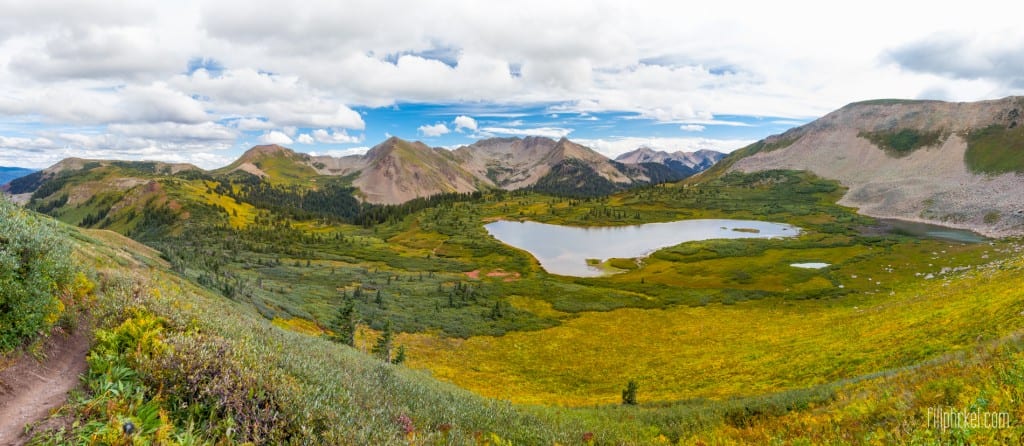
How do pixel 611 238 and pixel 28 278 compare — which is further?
pixel 611 238

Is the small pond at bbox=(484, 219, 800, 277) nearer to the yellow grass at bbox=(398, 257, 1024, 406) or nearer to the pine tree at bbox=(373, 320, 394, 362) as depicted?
the yellow grass at bbox=(398, 257, 1024, 406)

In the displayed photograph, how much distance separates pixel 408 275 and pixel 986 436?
108m

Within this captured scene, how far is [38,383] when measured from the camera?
745 cm

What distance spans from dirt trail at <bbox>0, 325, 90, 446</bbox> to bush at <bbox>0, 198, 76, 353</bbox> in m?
0.49

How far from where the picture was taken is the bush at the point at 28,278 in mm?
8016

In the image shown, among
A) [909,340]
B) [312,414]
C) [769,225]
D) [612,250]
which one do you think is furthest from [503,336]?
[769,225]

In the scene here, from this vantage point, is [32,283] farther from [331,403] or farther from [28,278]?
[331,403]

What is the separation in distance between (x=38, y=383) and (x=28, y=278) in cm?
272

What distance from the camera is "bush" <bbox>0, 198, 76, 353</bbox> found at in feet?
26.3

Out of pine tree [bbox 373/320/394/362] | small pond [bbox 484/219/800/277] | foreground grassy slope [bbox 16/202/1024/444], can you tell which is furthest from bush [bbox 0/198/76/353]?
small pond [bbox 484/219/800/277]

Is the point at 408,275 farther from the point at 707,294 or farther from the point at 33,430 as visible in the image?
the point at 33,430

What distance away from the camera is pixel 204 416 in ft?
23.5

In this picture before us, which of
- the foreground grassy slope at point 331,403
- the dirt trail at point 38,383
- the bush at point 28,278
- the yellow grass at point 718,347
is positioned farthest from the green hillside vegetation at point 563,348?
the bush at point 28,278

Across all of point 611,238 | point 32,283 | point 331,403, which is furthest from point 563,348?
point 611,238
